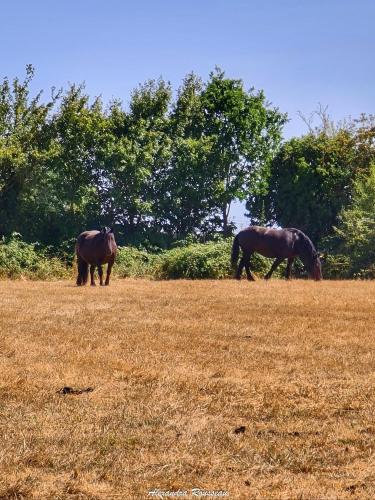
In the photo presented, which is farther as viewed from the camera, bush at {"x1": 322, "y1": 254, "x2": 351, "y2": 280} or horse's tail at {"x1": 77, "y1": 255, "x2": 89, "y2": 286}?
bush at {"x1": 322, "y1": 254, "x2": 351, "y2": 280}

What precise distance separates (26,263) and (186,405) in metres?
23.7

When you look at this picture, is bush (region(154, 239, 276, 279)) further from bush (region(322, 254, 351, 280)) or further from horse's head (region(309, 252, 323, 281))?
bush (region(322, 254, 351, 280))

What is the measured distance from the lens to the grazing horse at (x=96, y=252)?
2448 cm

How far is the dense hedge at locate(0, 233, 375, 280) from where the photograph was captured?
29.8 m

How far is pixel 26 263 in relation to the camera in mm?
30828

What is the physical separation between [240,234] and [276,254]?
163 centimetres

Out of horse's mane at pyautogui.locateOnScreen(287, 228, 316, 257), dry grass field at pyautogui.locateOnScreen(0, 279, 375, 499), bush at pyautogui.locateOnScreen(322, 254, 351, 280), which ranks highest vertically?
horse's mane at pyautogui.locateOnScreen(287, 228, 316, 257)

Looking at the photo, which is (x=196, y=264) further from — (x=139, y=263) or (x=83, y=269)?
(x=83, y=269)

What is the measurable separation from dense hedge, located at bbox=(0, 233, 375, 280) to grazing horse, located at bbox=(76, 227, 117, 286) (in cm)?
406

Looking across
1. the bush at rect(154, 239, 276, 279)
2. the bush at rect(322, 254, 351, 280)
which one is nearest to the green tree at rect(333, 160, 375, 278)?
the bush at rect(322, 254, 351, 280)

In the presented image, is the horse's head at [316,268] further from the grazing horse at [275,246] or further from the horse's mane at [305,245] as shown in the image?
the horse's mane at [305,245]

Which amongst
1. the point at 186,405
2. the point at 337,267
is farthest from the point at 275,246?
the point at 186,405

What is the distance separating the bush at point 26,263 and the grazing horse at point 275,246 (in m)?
6.83

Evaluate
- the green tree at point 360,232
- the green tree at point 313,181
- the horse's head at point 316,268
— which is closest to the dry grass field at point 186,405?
the horse's head at point 316,268
